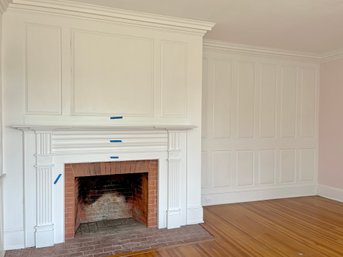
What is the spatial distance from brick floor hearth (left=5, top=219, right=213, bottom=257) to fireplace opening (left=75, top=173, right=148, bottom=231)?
0.47 feet

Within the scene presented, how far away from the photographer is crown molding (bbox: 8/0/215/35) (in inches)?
115

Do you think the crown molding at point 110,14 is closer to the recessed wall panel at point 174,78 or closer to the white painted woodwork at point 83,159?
the recessed wall panel at point 174,78

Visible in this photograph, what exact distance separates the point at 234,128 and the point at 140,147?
2.02m

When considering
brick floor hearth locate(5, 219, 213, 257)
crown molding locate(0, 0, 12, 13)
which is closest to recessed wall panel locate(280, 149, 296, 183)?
brick floor hearth locate(5, 219, 213, 257)

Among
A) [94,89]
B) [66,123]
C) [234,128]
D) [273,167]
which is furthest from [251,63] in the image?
[66,123]

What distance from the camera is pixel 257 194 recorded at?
489cm

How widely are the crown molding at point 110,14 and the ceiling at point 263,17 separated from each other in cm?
9

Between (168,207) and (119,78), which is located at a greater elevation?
(119,78)

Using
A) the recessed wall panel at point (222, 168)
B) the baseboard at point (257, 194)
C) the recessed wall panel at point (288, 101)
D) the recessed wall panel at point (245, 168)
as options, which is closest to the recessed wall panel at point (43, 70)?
the recessed wall panel at point (222, 168)

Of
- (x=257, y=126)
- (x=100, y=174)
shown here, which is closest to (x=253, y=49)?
(x=257, y=126)

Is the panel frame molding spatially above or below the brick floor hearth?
above

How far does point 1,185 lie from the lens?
283 centimetres

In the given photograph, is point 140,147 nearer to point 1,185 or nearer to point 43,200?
point 43,200

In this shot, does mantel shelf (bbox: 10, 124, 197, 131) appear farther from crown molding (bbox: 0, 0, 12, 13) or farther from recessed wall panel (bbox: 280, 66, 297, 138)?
recessed wall panel (bbox: 280, 66, 297, 138)
